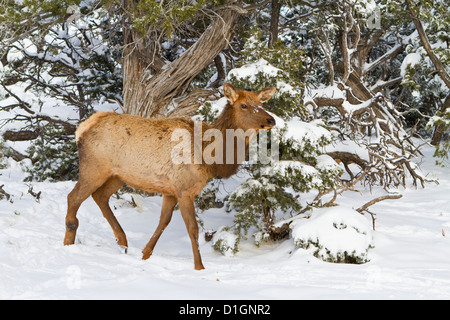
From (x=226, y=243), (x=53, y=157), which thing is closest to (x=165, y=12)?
(x=226, y=243)

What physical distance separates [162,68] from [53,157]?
3.51m

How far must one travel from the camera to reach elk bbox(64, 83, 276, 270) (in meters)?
5.71

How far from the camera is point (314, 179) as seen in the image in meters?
6.50

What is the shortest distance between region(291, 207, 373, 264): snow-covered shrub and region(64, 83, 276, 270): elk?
1.21 m

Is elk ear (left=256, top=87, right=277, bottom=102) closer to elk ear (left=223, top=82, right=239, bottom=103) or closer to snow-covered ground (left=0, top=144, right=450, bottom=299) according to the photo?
elk ear (left=223, top=82, right=239, bottom=103)

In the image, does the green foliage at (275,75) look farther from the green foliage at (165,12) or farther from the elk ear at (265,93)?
the green foliage at (165,12)

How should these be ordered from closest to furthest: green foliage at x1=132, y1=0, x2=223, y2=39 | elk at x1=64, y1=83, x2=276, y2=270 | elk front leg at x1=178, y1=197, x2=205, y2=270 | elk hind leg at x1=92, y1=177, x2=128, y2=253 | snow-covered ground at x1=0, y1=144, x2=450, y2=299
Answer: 1. snow-covered ground at x1=0, y1=144, x2=450, y2=299
2. elk front leg at x1=178, y1=197, x2=205, y2=270
3. elk at x1=64, y1=83, x2=276, y2=270
4. elk hind leg at x1=92, y1=177, x2=128, y2=253
5. green foliage at x1=132, y1=0, x2=223, y2=39

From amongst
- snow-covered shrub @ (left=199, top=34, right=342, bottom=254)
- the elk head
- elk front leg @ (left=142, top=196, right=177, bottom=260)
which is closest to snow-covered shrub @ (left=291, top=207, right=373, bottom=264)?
snow-covered shrub @ (left=199, top=34, right=342, bottom=254)

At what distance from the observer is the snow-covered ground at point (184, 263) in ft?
13.6

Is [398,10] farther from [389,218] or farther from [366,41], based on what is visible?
[389,218]

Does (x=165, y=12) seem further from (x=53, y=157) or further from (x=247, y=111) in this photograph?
(x=53, y=157)

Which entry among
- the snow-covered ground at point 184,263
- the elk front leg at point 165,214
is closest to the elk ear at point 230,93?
the elk front leg at point 165,214

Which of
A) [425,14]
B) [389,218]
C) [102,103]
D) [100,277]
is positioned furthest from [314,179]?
[102,103]

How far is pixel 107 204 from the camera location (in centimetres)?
620
